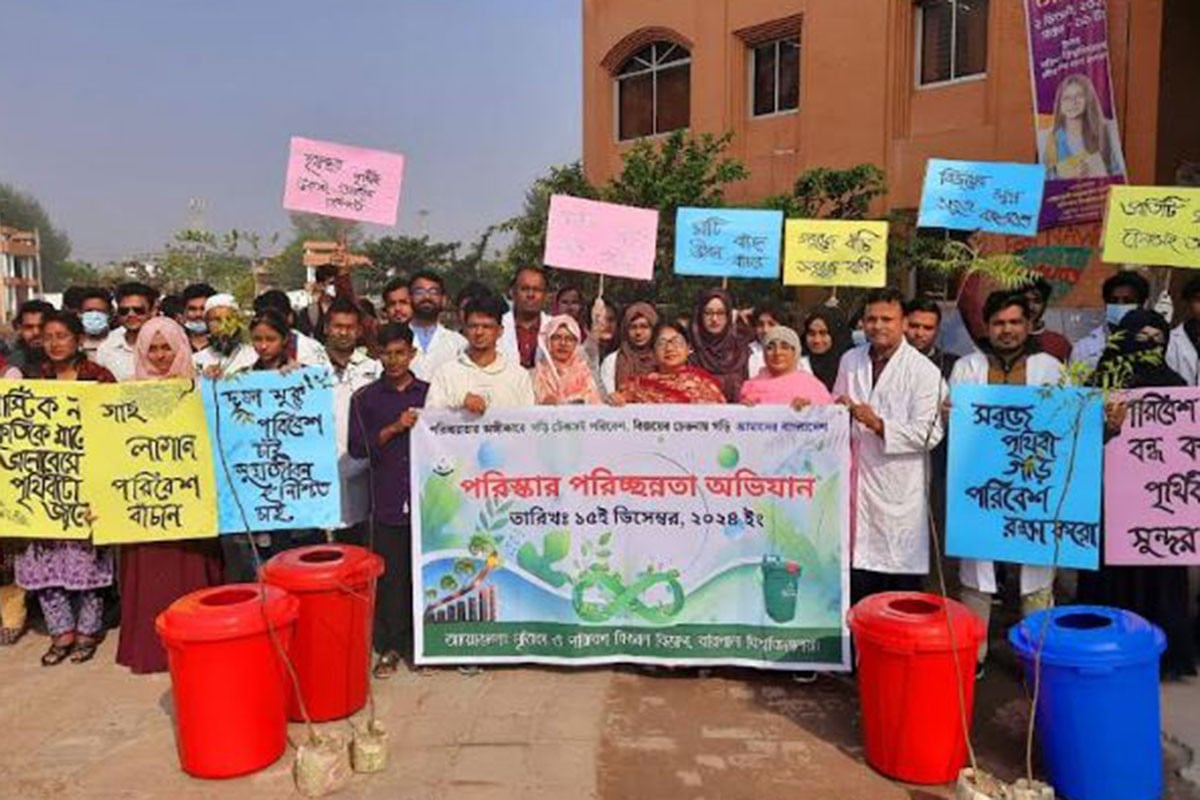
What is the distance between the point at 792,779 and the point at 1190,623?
7.44ft

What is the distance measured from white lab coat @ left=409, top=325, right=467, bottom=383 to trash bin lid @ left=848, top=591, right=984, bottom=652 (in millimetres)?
2839

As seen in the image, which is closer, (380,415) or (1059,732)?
(1059,732)

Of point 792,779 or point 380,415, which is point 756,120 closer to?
point 380,415

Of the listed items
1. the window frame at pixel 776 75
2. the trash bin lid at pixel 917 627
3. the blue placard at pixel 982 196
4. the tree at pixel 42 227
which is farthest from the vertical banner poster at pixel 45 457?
the tree at pixel 42 227

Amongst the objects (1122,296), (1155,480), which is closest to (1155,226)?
(1122,296)

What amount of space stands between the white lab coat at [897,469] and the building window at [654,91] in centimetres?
1386

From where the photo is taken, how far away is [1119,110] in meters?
11.0

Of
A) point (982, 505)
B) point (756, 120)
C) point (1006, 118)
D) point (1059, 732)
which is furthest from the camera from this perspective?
point (756, 120)

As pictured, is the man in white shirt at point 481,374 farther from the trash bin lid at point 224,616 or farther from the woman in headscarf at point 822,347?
the woman in headscarf at point 822,347

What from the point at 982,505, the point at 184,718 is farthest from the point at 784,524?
the point at 184,718

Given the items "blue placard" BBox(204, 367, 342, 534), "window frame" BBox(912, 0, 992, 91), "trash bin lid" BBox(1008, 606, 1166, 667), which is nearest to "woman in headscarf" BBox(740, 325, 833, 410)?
"trash bin lid" BBox(1008, 606, 1166, 667)

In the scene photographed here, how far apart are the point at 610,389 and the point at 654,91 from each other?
547 inches

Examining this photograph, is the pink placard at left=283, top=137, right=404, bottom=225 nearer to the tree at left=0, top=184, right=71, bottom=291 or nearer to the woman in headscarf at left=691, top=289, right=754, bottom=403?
the woman in headscarf at left=691, top=289, right=754, bottom=403

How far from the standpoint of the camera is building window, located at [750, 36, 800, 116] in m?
16.0
